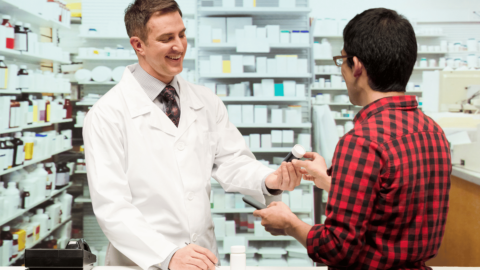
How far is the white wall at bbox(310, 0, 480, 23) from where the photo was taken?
7.80 metres

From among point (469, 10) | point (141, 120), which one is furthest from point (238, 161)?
point (469, 10)

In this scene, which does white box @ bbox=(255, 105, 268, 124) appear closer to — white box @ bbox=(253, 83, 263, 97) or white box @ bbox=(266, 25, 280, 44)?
white box @ bbox=(253, 83, 263, 97)

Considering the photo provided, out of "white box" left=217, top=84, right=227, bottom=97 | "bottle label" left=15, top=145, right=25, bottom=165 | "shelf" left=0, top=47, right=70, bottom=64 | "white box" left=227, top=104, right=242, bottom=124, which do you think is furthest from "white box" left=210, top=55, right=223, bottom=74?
"bottle label" left=15, top=145, right=25, bottom=165

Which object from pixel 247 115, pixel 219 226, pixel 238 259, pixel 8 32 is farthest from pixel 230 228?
pixel 238 259

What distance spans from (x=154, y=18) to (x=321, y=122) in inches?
115

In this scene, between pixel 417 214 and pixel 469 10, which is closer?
pixel 417 214

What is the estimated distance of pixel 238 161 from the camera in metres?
1.75

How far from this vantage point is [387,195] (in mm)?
896

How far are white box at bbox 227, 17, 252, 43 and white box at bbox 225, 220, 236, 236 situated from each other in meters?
1.92

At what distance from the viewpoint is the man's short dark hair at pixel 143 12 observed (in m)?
1.53

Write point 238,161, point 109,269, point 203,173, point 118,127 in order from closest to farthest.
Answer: point 109,269
point 118,127
point 203,173
point 238,161

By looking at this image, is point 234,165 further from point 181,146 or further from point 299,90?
point 299,90

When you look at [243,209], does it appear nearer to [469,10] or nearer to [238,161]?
[238,161]

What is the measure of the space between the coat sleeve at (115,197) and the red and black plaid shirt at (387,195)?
61cm
